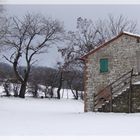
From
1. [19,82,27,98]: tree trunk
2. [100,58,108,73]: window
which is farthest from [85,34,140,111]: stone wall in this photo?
[19,82,27,98]: tree trunk

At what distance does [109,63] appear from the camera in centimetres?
2936

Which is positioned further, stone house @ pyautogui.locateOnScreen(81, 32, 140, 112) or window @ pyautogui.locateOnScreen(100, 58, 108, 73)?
window @ pyautogui.locateOnScreen(100, 58, 108, 73)

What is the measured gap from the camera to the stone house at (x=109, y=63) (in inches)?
1120

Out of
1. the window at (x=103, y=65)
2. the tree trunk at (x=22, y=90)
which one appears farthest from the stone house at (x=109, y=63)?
the tree trunk at (x=22, y=90)

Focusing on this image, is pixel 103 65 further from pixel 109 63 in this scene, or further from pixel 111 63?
pixel 111 63

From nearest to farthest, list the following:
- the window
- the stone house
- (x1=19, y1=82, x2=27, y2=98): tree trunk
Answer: the stone house < the window < (x1=19, y1=82, x2=27, y2=98): tree trunk

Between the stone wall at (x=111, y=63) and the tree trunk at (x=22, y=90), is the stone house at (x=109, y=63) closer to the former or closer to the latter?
the stone wall at (x=111, y=63)

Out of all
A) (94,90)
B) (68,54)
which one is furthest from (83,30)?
(94,90)

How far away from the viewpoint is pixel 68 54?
2287 inches

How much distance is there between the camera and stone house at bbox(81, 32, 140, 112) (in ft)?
93.4

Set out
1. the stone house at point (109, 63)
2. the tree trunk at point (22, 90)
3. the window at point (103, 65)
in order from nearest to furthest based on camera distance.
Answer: the stone house at point (109, 63) → the window at point (103, 65) → the tree trunk at point (22, 90)

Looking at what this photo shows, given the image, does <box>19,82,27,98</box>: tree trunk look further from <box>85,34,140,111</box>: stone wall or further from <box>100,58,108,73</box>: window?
<box>100,58,108,73</box>: window

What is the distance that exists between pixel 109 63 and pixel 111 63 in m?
0.16

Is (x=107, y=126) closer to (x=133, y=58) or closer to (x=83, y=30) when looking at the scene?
(x=133, y=58)
